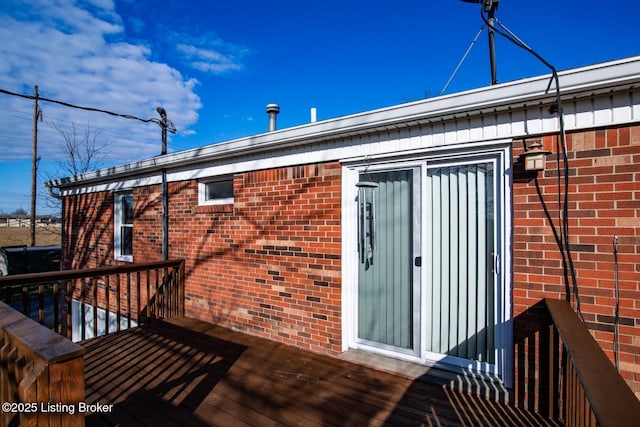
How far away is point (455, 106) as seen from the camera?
2611 millimetres

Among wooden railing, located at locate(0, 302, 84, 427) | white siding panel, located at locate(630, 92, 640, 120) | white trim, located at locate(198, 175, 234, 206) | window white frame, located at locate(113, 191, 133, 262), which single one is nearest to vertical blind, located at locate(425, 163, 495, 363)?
white siding panel, located at locate(630, 92, 640, 120)

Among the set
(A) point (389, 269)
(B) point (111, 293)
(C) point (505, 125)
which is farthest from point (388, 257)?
(B) point (111, 293)

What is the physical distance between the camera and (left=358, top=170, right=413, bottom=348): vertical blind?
3.14m

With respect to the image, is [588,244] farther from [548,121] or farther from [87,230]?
[87,230]

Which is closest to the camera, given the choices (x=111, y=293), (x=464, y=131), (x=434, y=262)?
(x=464, y=131)

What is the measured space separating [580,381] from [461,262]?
1611 mm

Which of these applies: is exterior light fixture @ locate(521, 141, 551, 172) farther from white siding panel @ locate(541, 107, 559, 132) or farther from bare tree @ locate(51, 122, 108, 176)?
bare tree @ locate(51, 122, 108, 176)

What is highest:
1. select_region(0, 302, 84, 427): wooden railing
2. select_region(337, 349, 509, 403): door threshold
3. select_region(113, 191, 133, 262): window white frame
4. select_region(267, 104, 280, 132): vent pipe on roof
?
select_region(267, 104, 280, 132): vent pipe on roof

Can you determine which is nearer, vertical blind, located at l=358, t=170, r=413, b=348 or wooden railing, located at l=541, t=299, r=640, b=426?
wooden railing, located at l=541, t=299, r=640, b=426

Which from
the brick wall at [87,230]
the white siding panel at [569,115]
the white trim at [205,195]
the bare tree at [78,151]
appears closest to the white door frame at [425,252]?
the white siding panel at [569,115]

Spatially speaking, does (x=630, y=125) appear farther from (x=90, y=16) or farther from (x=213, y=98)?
(x=213, y=98)

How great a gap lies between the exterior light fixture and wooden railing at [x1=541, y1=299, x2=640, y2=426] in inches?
38.4

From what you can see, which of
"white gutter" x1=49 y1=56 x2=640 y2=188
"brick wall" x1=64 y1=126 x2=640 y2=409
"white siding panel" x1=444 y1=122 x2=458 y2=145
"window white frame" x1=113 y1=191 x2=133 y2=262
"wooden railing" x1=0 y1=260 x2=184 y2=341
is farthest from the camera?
"window white frame" x1=113 y1=191 x2=133 y2=262

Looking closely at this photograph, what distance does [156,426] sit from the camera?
2320 mm
